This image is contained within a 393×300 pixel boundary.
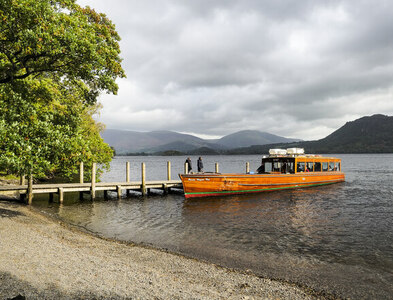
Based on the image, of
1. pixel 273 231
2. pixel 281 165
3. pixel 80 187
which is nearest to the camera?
pixel 273 231

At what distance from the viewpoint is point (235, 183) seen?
1036 inches

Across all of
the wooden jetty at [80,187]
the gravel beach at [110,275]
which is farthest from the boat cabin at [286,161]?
the gravel beach at [110,275]

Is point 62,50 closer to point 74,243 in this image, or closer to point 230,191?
point 74,243

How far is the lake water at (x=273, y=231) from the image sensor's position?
9164 mm

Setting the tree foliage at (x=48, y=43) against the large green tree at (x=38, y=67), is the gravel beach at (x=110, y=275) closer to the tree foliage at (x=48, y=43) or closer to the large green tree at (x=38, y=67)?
the large green tree at (x=38, y=67)

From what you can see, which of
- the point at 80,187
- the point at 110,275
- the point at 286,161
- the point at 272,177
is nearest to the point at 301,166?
the point at 286,161

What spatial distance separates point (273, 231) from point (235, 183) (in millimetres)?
11912

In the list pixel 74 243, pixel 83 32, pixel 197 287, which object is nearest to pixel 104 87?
pixel 83 32

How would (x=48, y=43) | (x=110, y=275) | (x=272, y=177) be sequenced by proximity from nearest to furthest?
1. (x=110, y=275)
2. (x=48, y=43)
3. (x=272, y=177)

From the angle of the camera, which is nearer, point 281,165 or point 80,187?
point 80,187

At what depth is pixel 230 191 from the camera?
2623 cm

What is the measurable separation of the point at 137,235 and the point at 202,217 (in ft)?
18.0

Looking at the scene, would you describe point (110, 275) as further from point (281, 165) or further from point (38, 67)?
point (281, 165)

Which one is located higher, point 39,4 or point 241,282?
point 39,4
